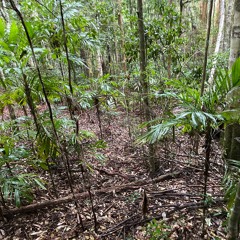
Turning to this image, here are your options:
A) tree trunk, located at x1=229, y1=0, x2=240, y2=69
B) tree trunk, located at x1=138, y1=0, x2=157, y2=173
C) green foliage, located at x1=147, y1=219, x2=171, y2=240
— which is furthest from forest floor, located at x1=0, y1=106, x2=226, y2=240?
tree trunk, located at x1=229, y1=0, x2=240, y2=69

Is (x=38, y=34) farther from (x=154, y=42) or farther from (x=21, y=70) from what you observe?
(x=154, y=42)

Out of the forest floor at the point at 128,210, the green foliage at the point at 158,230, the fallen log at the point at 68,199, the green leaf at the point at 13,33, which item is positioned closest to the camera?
the green leaf at the point at 13,33

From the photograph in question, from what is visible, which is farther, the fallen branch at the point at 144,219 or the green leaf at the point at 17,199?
the fallen branch at the point at 144,219

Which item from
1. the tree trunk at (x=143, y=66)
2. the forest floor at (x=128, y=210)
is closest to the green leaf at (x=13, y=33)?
the forest floor at (x=128, y=210)

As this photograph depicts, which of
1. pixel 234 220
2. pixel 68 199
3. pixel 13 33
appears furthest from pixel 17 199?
pixel 234 220

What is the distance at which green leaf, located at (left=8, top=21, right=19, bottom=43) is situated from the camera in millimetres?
1868

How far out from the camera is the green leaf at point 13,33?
6.13 ft

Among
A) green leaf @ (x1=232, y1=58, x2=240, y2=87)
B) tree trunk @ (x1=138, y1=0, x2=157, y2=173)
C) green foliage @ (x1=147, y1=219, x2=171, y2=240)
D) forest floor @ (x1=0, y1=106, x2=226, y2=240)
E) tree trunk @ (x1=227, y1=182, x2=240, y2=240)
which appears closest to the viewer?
tree trunk @ (x1=227, y1=182, x2=240, y2=240)

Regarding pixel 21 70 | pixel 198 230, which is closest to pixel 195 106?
pixel 198 230

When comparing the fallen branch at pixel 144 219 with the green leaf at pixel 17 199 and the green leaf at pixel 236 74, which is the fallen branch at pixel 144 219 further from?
the green leaf at pixel 236 74

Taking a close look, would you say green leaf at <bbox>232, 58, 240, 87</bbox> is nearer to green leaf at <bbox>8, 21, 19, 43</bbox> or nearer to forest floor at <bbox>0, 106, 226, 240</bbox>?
forest floor at <bbox>0, 106, 226, 240</bbox>

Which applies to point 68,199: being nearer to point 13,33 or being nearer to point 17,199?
point 17,199

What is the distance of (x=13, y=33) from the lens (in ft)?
6.23

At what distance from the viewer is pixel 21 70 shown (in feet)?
6.44
